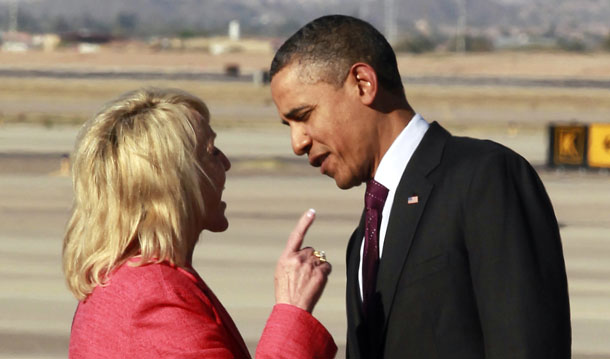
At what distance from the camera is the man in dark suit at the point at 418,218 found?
313 centimetres

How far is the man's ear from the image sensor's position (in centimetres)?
342

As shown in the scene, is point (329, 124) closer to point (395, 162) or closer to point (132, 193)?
point (395, 162)

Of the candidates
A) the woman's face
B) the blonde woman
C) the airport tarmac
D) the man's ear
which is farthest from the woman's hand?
the airport tarmac

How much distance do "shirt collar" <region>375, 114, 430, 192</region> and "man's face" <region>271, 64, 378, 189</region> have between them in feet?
0.14

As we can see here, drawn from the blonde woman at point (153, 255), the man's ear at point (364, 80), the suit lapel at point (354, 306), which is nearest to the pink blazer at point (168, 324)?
the blonde woman at point (153, 255)

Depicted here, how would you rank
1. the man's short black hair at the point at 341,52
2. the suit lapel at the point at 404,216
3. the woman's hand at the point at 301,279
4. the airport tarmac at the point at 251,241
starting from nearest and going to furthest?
1. the woman's hand at the point at 301,279
2. the suit lapel at the point at 404,216
3. the man's short black hair at the point at 341,52
4. the airport tarmac at the point at 251,241

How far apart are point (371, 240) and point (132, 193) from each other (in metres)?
0.79

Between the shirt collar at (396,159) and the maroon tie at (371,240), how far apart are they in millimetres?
28

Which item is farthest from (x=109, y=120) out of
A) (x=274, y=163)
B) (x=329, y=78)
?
(x=274, y=163)

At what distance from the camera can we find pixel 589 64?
280 feet

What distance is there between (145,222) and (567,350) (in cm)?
130

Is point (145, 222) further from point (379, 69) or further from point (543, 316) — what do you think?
point (543, 316)

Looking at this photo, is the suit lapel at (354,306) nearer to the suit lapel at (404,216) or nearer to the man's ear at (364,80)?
the suit lapel at (404,216)

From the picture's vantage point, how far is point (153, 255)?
10.5 ft
